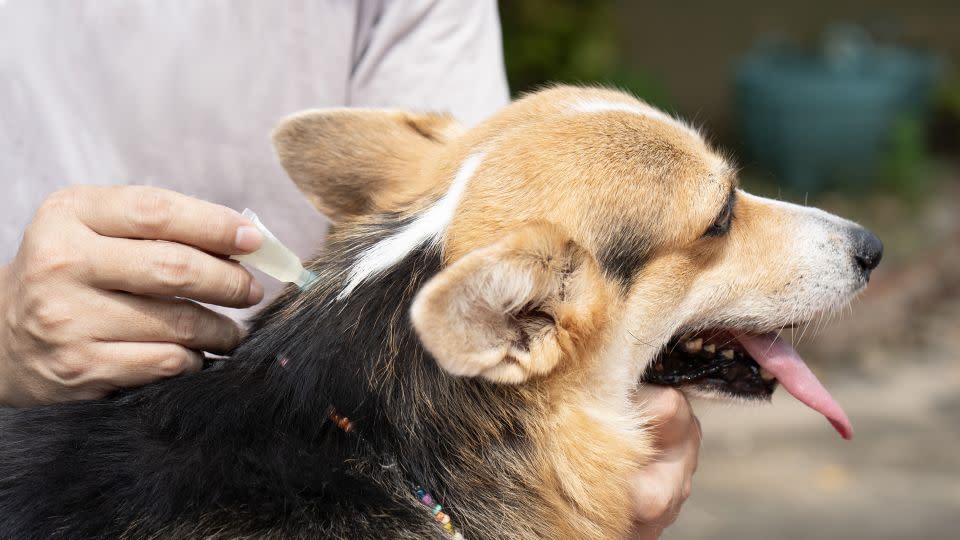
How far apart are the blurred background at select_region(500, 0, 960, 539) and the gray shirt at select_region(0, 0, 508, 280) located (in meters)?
2.39

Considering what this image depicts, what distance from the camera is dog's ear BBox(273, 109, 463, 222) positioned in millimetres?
2701

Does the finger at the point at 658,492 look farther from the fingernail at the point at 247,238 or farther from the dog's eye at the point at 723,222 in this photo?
the fingernail at the point at 247,238

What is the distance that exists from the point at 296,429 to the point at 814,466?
4248mm

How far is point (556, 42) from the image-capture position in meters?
7.30

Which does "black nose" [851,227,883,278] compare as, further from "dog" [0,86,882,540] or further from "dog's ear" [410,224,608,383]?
"dog's ear" [410,224,608,383]

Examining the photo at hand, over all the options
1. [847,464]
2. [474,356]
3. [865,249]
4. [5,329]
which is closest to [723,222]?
[865,249]

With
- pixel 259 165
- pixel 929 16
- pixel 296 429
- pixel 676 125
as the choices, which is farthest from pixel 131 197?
pixel 929 16

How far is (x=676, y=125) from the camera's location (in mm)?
2686

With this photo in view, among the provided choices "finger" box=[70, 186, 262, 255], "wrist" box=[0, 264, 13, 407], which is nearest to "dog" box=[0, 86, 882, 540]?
"wrist" box=[0, 264, 13, 407]

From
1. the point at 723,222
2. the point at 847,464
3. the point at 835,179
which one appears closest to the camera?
the point at 723,222

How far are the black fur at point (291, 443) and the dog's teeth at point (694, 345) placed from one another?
2.04 ft

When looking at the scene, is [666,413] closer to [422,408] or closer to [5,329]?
[422,408]

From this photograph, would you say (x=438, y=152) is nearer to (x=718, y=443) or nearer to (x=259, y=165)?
(x=259, y=165)

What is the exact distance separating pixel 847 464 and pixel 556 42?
3.45 m
